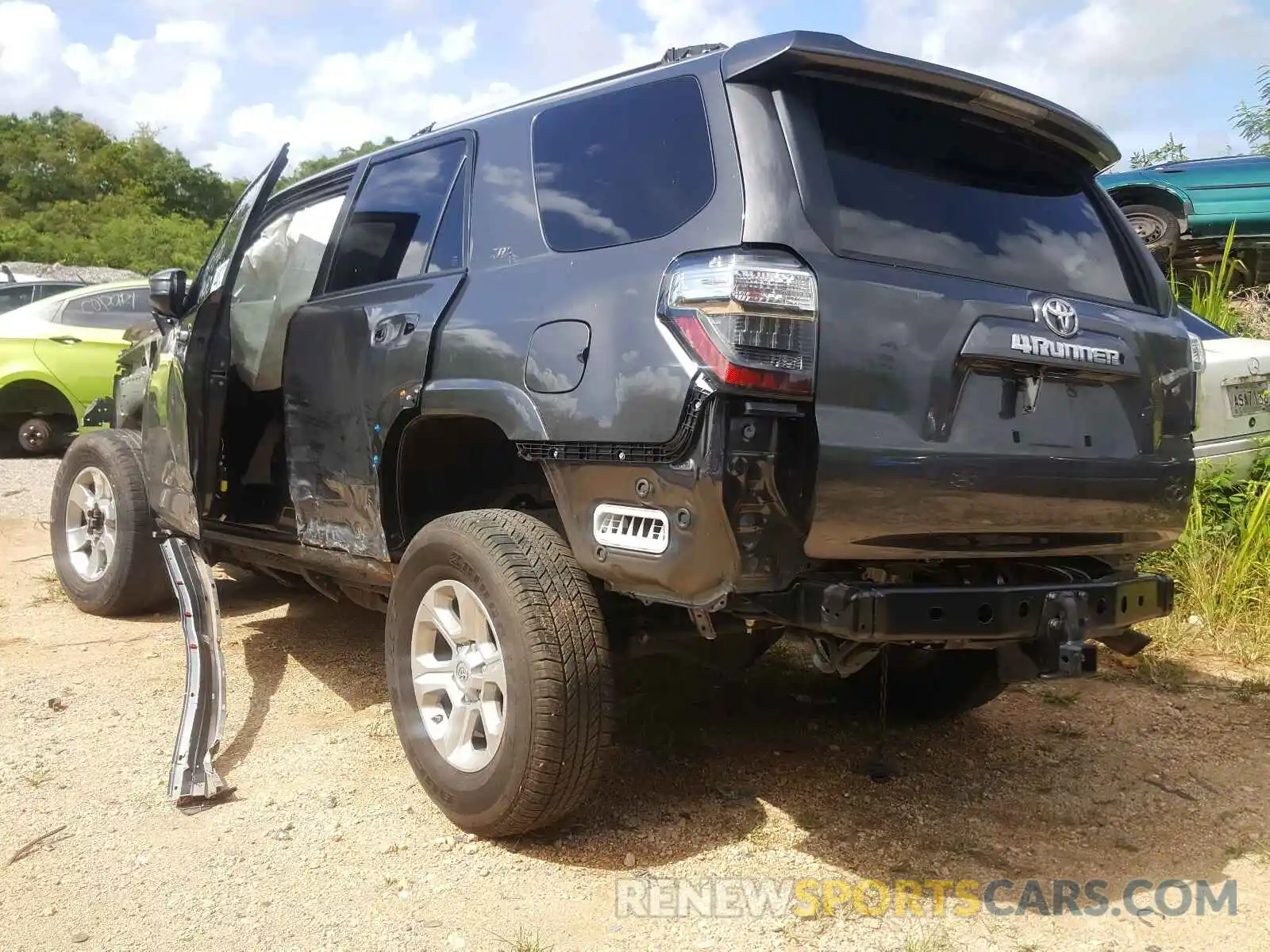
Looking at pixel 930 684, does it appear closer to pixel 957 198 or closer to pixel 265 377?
pixel 957 198

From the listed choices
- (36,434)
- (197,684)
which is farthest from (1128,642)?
(36,434)

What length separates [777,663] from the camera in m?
4.68

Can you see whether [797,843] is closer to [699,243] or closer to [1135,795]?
[1135,795]

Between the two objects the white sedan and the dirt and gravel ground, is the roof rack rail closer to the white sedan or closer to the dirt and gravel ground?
the dirt and gravel ground

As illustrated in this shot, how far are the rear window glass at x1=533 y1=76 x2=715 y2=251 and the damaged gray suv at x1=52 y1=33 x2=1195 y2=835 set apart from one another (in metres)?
0.01

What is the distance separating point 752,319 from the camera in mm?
2334

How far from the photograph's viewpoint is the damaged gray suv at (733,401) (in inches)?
94.0

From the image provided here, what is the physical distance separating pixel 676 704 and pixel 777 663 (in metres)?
0.75

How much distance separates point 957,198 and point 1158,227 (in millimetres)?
6351

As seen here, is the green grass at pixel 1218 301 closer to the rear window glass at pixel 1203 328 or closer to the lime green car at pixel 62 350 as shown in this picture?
the rear window glass at pixel 1203 328

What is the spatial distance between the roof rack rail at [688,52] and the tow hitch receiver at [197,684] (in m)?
2.48

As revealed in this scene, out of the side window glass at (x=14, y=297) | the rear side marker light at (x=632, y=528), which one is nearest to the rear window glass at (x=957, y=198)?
the rear side marker light at (x=632, y=528)

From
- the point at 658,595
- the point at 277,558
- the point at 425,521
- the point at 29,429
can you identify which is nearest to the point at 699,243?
the point at 658,595

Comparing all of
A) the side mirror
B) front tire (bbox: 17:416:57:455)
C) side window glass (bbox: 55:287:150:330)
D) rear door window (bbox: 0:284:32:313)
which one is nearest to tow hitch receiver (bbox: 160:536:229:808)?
the side mirror
